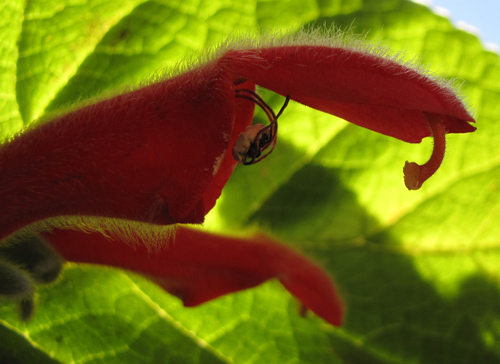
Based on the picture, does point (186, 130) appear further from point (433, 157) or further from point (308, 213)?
point (308, 213)

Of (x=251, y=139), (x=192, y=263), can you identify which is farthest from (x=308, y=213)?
(x=251, y=139)

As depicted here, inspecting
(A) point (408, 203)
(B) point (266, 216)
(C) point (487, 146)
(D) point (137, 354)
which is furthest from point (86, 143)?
(C) point (487, 146)

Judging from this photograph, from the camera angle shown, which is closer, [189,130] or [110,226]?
[189,130]

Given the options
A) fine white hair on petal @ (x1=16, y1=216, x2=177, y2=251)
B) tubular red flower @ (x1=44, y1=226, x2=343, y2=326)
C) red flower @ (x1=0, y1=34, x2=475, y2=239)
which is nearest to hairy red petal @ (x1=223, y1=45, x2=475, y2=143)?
red flower @ (x1=0, y1=34, x2=475, y2=239)

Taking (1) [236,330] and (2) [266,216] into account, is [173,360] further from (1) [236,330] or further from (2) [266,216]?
(2) [266,216]

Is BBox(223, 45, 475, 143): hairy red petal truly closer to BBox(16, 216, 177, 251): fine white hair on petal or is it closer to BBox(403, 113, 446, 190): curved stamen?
BBox(403, 113, 446, 190): curved stamen

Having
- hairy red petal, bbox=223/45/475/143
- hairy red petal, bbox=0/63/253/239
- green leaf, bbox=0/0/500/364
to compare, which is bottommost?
green leaf, bbox=0/0/500/364
